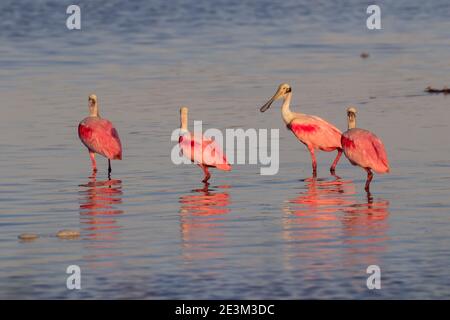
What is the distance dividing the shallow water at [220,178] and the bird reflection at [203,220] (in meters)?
0.03

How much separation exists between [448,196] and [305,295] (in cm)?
492

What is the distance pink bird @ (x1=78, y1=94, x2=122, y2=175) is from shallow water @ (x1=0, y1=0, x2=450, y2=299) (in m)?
0.21

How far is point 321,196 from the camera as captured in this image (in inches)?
682

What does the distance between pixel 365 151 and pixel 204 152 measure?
205 centimetres

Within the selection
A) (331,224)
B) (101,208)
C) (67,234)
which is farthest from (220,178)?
(67,234)

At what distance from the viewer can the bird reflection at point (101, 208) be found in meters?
15.1

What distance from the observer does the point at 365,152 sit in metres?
18.2

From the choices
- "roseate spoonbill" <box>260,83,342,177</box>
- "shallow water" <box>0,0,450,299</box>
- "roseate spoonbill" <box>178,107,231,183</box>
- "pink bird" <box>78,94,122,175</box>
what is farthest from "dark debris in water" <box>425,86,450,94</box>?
"roseate spoonbill" <box>178,107,231,183</box>

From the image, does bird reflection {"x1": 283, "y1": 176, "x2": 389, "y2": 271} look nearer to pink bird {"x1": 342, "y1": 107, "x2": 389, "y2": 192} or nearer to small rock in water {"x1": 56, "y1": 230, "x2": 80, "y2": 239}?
pink bird {"x1": 342, "y1": 107, "x2": 389, "y2": 192}

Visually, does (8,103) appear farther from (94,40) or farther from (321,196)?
(94,40)

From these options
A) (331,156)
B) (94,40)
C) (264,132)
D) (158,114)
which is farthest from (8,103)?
(94,40)

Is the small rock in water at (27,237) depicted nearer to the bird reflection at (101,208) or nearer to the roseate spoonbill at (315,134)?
the bird reflection at (101,208)

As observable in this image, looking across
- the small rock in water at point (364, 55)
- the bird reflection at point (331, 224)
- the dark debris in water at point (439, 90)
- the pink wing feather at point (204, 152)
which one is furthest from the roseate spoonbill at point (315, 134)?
the small rock in water at point (364, 55)

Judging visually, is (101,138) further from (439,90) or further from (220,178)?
(439,90)
